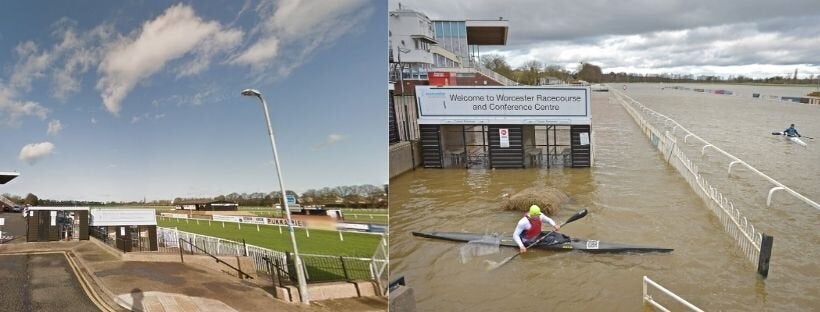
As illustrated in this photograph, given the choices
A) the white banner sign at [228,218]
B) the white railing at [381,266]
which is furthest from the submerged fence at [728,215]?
the white banner sign at [228,218]

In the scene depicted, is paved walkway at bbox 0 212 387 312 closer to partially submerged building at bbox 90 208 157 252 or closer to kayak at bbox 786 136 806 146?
partially submerged building at bbox 90 208 157 252

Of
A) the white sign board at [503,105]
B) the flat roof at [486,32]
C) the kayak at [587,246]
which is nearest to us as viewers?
the kayak at [587,246]

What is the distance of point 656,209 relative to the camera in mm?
11812

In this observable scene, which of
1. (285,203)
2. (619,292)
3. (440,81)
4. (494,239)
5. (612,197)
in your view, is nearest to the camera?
(285,203)

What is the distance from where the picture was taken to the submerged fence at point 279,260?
7.19 feet

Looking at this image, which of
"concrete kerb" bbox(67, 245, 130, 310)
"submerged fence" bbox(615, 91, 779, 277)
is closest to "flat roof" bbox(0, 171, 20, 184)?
"concrete kerb" bbox(67, 245, 130, 310)

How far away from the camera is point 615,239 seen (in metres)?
9.45

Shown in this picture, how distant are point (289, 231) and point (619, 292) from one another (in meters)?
5.76

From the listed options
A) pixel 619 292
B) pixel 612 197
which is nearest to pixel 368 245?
pixel 619 292

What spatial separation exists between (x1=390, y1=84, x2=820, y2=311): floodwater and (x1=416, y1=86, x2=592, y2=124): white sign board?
1.67 m

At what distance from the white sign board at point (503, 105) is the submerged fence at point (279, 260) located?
533 inches

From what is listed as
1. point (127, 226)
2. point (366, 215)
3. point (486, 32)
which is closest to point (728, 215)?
point (366, 215)

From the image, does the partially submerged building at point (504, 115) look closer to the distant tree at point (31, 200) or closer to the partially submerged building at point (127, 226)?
the partially submerged building at point (127, 226)

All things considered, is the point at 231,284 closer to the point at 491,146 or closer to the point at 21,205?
the point at 21,205
